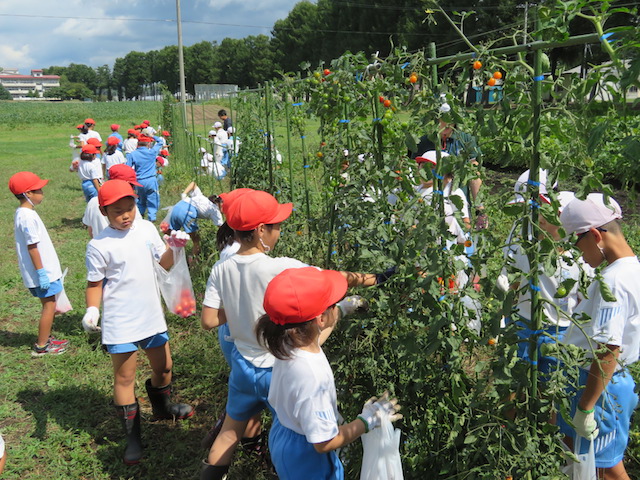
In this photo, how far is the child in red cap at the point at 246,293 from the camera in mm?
2404

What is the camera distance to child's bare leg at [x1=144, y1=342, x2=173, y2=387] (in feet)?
10.9

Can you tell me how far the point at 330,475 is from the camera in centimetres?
196

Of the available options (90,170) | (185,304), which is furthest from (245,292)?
(90,170)

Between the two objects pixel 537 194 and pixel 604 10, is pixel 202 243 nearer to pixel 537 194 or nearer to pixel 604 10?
pixel 537 194

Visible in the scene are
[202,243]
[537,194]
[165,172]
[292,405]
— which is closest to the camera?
[537,194]

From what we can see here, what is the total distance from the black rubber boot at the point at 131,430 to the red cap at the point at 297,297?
176 cm

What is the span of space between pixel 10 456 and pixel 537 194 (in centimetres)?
346

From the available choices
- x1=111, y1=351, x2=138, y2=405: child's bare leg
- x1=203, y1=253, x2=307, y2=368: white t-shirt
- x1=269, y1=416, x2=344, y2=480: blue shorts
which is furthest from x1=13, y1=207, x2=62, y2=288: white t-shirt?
x1=269, y1=416, x2=344, y2=480: blue shorts

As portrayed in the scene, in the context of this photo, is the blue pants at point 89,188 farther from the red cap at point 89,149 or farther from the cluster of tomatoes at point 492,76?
the cluster of tomatoes at point 492,76

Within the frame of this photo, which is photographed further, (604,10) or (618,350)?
(618,350)

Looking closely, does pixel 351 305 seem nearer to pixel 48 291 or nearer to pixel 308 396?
pixel 308 396

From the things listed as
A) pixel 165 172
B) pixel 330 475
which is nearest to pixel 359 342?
pixel 330 475

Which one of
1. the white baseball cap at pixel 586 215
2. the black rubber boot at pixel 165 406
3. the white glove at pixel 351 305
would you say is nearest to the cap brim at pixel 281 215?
the white glove at pixel 351 305

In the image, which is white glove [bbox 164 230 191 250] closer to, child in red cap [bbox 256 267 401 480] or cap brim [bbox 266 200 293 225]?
cap brim [bbox 266 200 293 225]
